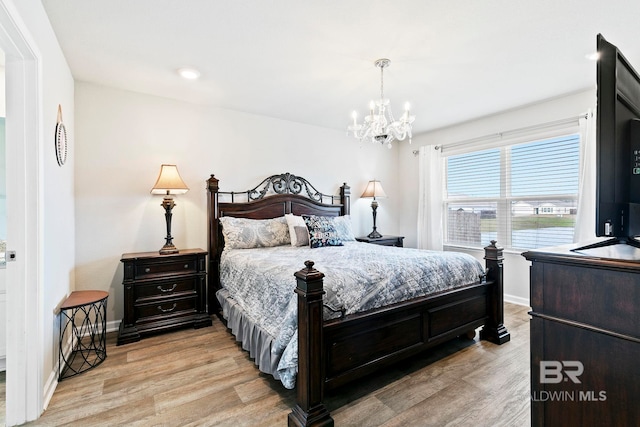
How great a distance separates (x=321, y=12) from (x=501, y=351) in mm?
2992

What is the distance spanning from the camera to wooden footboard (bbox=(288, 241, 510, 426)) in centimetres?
167

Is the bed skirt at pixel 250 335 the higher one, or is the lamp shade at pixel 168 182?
the lamp shade at pixel 168 182

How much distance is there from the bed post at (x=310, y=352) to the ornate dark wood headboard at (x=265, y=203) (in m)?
2.07

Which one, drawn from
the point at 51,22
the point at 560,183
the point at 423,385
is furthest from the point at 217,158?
the point at 560,183

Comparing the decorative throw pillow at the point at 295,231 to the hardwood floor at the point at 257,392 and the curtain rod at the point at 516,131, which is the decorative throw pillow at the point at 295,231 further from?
the curtain rod at the point at 516,131

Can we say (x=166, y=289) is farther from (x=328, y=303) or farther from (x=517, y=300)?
(x=517, y=300)

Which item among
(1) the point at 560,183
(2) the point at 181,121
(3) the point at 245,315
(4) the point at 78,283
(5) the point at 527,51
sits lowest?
(3) the point at 245,315

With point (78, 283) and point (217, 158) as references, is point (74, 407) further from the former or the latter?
point (217, 158)

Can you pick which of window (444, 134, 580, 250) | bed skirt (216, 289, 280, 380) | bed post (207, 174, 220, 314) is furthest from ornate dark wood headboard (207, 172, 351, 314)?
window (444, 134, 580, 250)

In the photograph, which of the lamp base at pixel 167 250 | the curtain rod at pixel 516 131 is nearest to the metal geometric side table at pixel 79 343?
the lamp base at pixel 167 250

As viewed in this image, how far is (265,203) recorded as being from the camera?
397 centimetres

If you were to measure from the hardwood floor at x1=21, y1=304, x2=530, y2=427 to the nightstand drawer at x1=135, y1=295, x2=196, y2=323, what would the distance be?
12.9 inches

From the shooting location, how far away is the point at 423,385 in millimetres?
2105

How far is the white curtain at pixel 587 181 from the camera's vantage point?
320 cm
